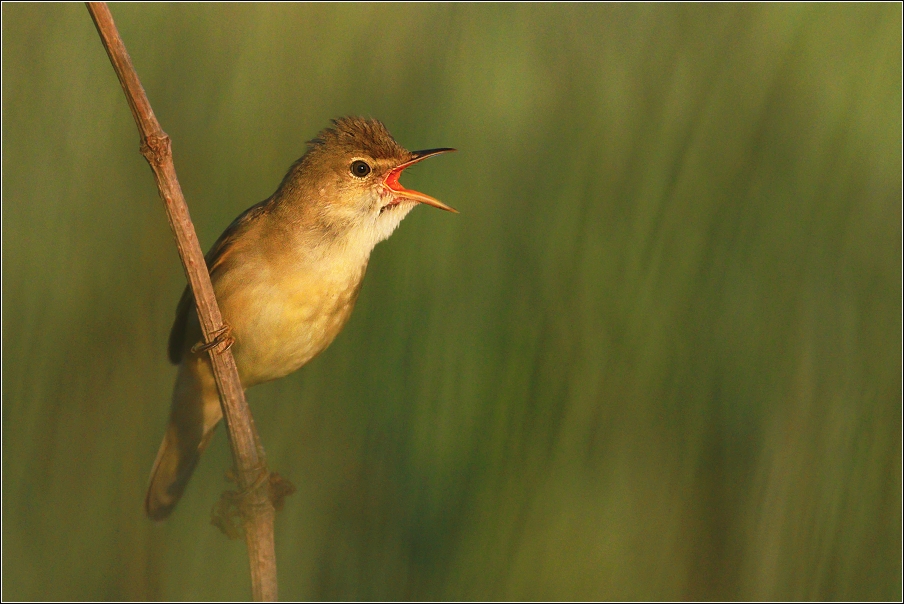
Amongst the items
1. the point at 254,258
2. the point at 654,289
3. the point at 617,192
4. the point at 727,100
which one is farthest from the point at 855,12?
the point at 254,258

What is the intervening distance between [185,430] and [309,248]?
2.96ft

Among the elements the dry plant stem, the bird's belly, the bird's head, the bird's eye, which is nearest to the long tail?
the bird's belly

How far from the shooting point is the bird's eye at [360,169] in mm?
2445

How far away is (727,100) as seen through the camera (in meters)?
2.01

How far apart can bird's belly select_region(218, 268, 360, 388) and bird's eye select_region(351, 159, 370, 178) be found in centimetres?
34

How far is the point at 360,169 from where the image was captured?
2.45 m

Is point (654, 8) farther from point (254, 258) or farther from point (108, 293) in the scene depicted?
point (108, 293)

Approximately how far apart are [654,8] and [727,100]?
0.51 metres

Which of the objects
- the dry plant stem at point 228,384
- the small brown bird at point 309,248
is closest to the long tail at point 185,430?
the small brown bird at point 309,248

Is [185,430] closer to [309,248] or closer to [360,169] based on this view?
[309,248]

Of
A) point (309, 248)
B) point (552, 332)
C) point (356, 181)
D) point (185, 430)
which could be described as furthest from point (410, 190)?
point (185, 430)

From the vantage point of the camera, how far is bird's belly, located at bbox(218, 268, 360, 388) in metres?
2.32

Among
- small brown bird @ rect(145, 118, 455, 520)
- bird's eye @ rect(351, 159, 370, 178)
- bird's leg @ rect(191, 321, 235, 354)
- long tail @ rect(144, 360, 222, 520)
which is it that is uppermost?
bird's eye @ rect(351, 159, 370, 178)

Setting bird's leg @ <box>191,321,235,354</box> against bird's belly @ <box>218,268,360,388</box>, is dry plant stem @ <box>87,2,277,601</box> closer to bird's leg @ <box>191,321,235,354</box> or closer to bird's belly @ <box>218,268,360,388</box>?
bird's leg @ <box>191,321,235,354</box>
